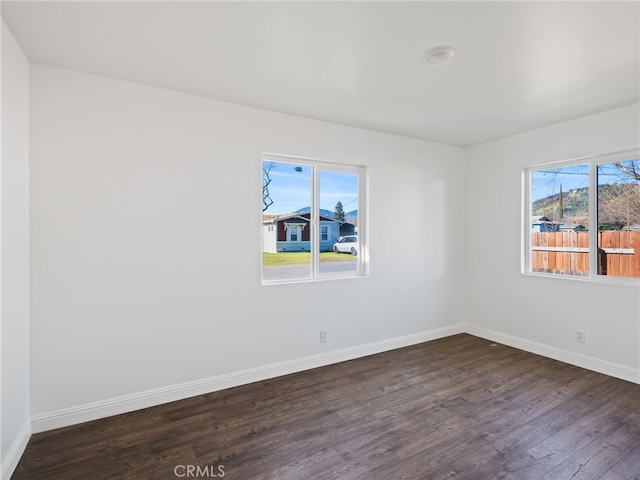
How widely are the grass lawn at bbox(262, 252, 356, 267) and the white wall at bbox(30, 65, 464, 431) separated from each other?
0.23 metres

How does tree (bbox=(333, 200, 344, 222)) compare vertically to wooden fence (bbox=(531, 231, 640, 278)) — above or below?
above

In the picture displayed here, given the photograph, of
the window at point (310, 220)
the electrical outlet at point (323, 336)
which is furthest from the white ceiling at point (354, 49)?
the electrical outlet at point (323, 336)

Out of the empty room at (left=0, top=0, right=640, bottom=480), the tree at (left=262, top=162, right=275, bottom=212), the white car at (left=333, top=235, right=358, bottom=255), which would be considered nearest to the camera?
the empty room at (left=0, top=0, right=640, bottom=480)

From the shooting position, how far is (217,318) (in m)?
2.91

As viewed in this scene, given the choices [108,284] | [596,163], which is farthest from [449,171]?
[108,284]

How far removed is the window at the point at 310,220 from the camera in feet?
10.9

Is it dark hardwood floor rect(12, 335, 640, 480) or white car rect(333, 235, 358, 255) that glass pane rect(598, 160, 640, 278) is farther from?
white car rect(333, 235, 358, 255)

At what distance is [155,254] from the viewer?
104 inches

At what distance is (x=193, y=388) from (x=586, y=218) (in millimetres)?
4182

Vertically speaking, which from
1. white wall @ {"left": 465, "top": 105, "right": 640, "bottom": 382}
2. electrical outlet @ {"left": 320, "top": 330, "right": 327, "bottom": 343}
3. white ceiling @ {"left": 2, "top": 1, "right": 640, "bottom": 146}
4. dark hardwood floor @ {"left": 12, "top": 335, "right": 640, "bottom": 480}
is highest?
white ceiling @ {"left": 2, "top": 1, "right": 640, "bottom": 146}

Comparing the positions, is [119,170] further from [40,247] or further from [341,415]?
[341,415]

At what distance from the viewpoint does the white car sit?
374cm

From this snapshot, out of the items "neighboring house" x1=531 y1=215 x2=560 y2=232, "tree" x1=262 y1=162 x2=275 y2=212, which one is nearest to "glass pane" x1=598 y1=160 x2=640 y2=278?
"neighboring house" x1=531 y1=215 x2=560 y2=232

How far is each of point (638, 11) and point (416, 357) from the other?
3.23m
